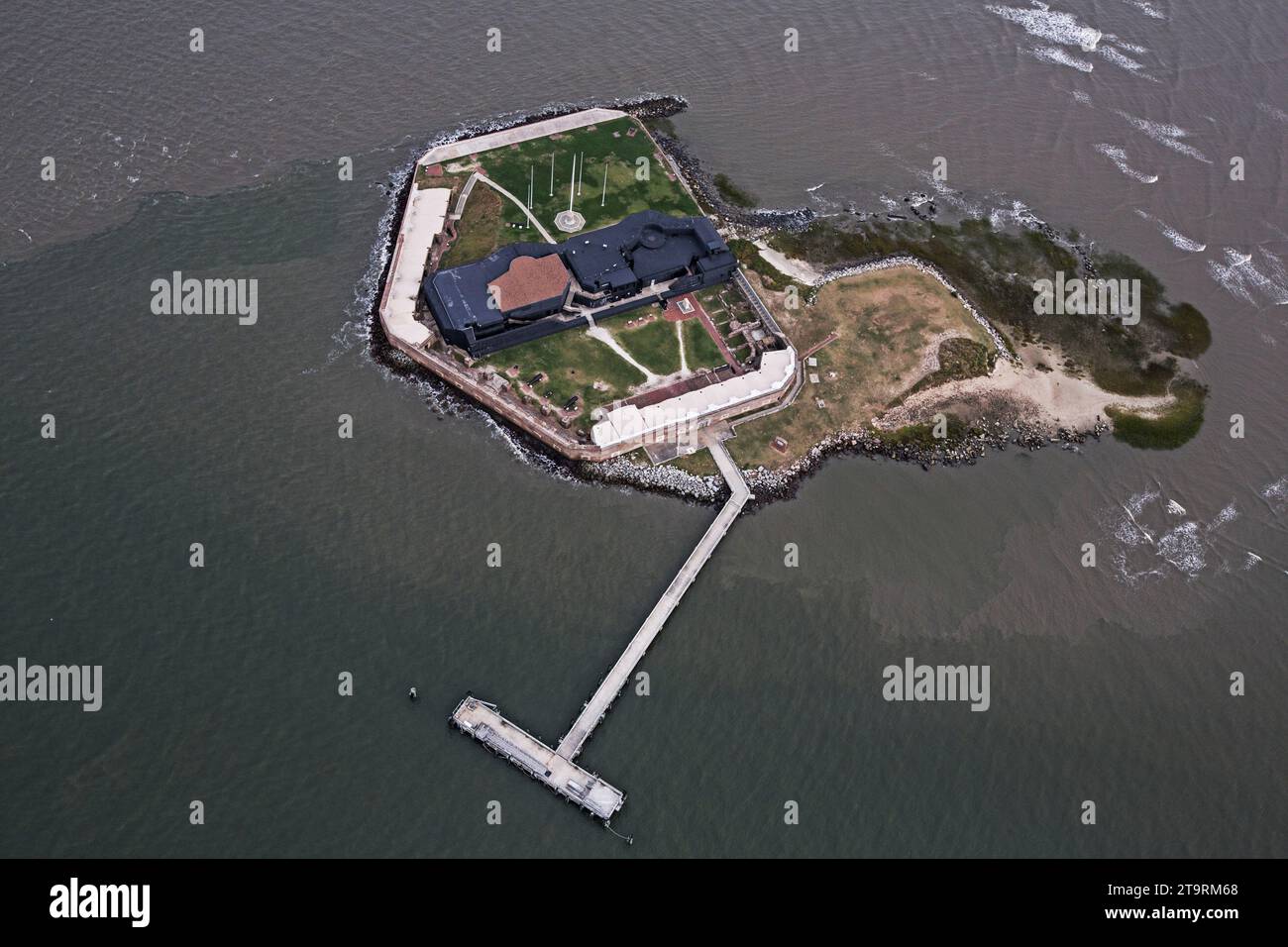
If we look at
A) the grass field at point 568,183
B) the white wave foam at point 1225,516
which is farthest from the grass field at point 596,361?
the white wave foam at point 1225,516

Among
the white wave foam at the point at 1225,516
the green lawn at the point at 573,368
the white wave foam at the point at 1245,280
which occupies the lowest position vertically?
the white wave foam at the point at 1225,516

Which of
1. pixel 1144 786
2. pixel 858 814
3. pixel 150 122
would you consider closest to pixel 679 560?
pixel 858 814

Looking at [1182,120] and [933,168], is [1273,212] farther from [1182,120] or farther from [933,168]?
[933,168]

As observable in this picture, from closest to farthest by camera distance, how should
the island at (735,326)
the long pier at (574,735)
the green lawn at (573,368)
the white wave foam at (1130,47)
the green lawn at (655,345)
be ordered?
A: the long pier at (574,735)
the island at (735,326)
the green lawn at (573,368)
the green lawn at (655,345)
the white wave foam at (1130,47)

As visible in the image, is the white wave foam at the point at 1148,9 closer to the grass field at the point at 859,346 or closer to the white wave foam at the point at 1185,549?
the grass field at the point at 859,346

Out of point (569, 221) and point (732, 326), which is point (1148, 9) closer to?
point (732, 326)

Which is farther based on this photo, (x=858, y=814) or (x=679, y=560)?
(x=679, y=560)

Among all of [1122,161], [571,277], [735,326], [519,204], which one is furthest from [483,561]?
[1122,161]
